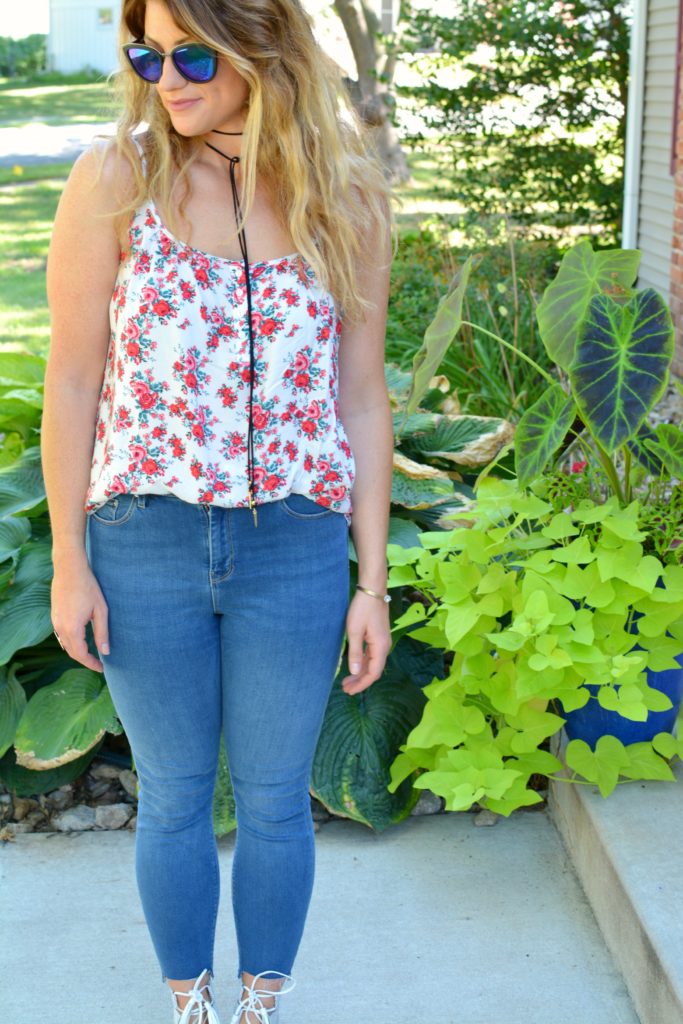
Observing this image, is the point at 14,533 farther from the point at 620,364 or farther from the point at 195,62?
the point at 195,62

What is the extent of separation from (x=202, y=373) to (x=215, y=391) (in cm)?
3

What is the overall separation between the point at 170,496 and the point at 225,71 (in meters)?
0.59

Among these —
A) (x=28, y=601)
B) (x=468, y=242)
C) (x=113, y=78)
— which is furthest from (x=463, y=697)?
(x=468, y=242)

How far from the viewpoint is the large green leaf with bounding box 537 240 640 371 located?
2535mm

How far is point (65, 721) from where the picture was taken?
2.84 metres

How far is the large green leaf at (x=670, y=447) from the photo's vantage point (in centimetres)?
248

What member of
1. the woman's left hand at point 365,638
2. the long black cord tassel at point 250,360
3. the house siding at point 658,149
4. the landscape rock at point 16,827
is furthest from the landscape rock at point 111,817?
the house siding at point 658,149

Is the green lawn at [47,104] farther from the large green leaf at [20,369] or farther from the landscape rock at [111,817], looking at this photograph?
the landscape rock at [111,817]

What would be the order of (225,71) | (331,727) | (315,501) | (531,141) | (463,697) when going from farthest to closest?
(531,141) → (331,727) → (463,697) → (315,501) → (225,71)

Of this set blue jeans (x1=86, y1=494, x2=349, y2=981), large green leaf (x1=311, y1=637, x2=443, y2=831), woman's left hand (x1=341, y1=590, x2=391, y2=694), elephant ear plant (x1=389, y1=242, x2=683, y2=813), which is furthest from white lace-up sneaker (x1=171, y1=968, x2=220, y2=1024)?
large green leaf (x1=311, y1=637, x2=443, y2=831)

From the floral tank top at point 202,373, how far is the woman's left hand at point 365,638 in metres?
0.26

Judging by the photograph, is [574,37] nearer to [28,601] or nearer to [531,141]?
[531,141]

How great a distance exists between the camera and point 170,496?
1.72 meters

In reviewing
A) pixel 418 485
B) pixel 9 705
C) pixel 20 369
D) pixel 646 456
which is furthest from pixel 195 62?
pixel 20 369
